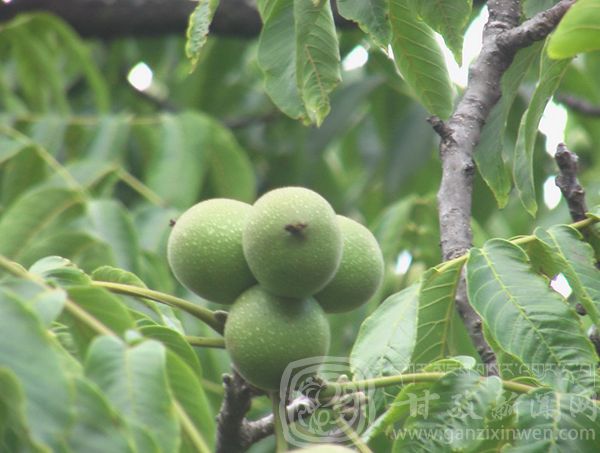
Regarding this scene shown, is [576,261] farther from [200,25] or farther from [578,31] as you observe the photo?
[200,25]

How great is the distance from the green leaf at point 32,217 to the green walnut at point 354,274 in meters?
1.18

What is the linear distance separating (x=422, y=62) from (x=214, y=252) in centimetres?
50

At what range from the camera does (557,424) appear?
4.80 feet

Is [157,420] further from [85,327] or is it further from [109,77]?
[109,77]

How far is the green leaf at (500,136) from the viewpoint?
6.59 feet

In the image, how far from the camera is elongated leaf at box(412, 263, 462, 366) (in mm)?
1730

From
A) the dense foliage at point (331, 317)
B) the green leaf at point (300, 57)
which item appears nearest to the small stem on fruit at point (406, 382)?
the dense foliage at point (331, 317)

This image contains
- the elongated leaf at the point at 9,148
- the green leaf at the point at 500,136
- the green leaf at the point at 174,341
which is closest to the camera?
the green leaf at the point at 174,341

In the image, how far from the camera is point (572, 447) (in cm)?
146

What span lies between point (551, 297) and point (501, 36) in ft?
2.17

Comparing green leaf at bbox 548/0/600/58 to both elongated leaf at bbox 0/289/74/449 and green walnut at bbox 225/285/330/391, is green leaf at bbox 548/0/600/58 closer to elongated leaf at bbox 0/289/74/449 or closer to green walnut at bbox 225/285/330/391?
green walnut at bbox 225/285/330/391

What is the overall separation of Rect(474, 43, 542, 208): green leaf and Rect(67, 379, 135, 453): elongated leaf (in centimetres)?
106

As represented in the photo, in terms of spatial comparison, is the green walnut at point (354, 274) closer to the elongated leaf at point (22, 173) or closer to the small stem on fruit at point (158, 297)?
the small stem on fruit at point (158, 297)

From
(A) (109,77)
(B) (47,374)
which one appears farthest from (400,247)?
(A) (109,77)
